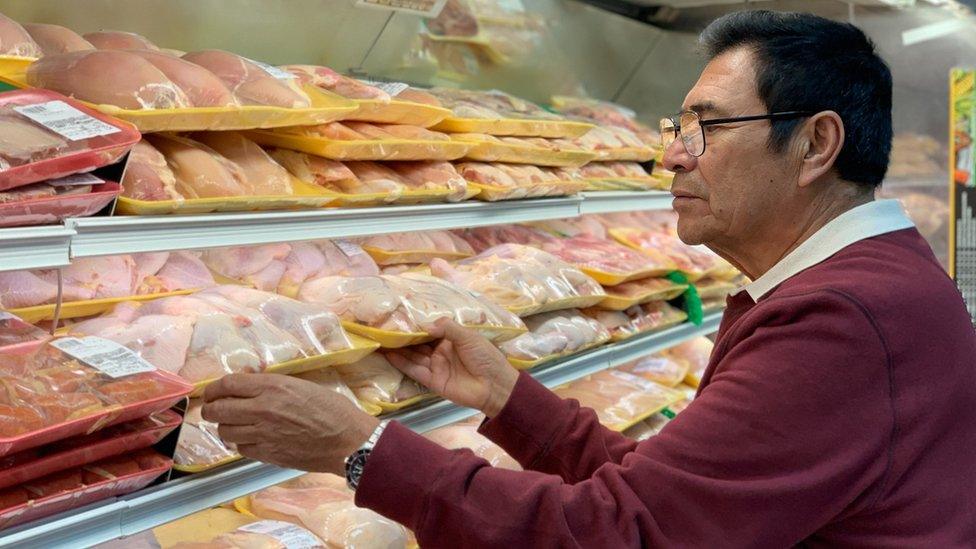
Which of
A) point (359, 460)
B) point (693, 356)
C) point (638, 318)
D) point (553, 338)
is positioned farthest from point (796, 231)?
point (693, 356)

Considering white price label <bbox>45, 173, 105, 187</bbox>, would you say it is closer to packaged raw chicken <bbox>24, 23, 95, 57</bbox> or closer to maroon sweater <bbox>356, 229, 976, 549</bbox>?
packaged raw chicken <bbox>24, 23, 95, 57</bbox>

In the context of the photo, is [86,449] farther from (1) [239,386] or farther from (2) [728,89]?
→ (2) [728,89]

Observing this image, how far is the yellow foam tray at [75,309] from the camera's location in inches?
75.5

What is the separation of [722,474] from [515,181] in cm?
139

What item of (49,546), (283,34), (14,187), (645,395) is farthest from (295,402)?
(645,395)

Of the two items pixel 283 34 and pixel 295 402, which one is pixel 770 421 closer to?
pixel 295 402

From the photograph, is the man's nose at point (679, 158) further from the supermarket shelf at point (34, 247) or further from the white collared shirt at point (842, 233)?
the supermarket shelf at point (34, 247)

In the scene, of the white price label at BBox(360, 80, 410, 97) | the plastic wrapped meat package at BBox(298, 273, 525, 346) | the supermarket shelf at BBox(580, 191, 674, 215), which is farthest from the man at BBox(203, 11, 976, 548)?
the supermarket shelf at BBox(580, 191, 674, 215)

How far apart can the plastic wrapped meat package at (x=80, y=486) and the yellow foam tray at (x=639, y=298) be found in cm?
179

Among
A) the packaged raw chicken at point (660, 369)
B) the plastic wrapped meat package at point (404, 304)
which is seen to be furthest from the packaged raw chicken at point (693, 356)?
the plastic wrapped meat package at point (404, 304)

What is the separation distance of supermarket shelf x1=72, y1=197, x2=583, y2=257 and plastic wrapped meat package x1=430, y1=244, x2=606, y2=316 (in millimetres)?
162

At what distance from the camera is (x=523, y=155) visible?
2918 mm

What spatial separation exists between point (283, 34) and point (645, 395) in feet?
5.67

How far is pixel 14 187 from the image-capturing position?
1.54 metres
